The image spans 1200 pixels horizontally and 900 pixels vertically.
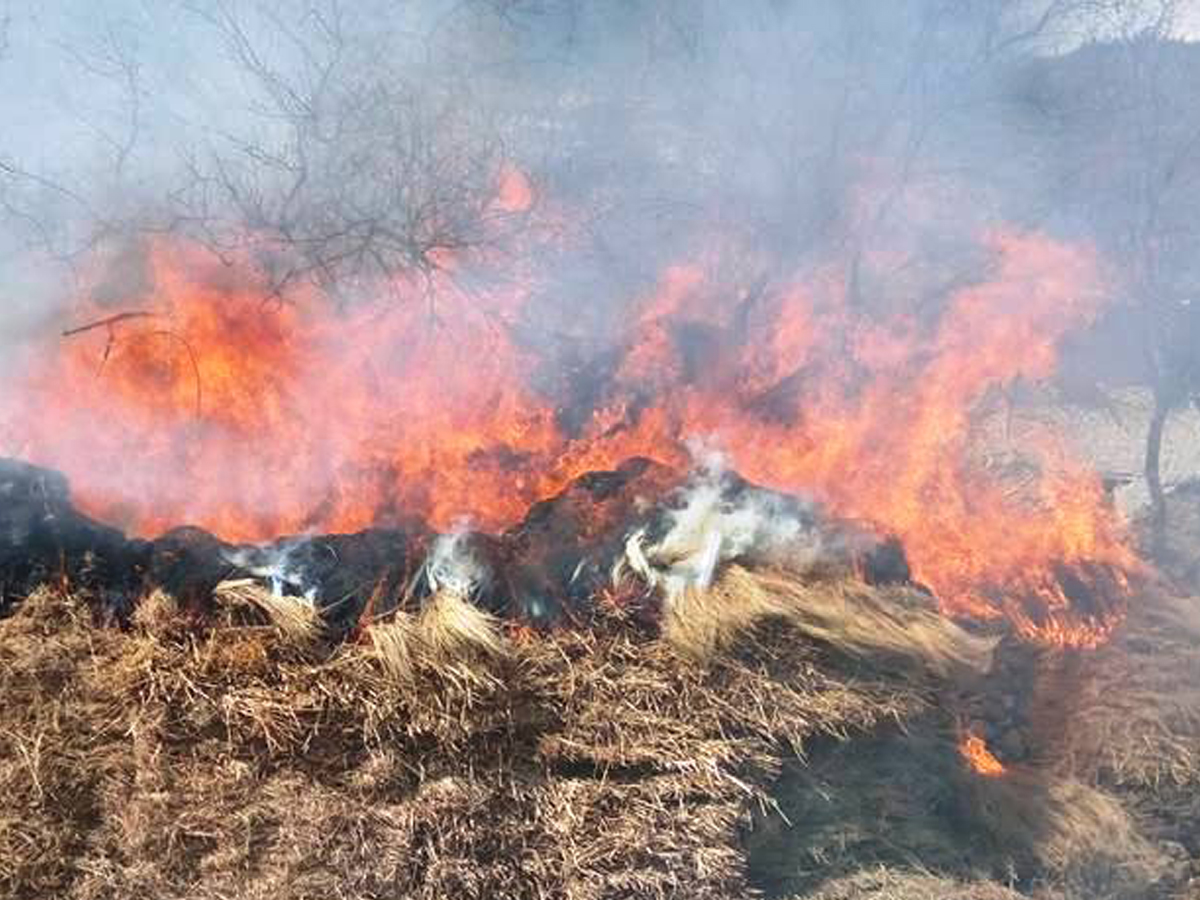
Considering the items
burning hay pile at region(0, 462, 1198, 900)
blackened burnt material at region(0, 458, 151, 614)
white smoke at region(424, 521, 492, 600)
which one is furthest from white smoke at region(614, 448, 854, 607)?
blackened burnt material at region(0, 458, 151, 614)

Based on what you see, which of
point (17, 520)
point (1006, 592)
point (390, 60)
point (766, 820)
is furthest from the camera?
point (390, 60)

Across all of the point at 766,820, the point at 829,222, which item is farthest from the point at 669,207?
the point at 766,820

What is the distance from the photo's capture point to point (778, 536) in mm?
5070

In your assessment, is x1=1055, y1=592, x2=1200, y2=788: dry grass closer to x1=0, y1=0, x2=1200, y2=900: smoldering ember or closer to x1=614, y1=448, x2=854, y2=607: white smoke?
x1=0, y1=0, x2=1200, y2=900: smoldering ember

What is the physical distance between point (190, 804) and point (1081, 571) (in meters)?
5.53

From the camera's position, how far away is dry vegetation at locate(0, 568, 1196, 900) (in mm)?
3727

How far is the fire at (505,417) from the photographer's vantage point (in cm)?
548

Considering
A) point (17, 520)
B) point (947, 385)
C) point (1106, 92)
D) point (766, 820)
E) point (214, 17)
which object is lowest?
point (766, 820)

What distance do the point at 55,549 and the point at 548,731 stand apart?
272 centimetres

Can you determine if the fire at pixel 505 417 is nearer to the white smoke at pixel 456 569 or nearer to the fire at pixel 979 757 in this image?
the white smoke at pixel 456 569

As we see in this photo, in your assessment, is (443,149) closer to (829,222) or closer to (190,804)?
(829,222)

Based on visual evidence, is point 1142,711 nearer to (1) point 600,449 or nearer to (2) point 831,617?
(2) point 831,617

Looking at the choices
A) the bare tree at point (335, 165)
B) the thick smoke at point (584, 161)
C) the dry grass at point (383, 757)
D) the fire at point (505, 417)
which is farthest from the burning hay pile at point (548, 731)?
the bare tree at point (335, 165)

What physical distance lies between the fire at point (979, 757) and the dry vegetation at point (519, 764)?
0.09m
